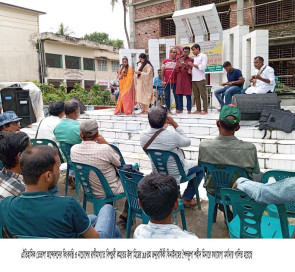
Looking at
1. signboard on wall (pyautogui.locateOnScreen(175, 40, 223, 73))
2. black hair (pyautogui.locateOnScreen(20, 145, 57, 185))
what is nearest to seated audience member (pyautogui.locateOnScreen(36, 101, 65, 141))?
black hair (pyautogui.locateOnScreen(20, 145, 57, 185))

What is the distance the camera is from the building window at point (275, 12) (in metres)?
14.4

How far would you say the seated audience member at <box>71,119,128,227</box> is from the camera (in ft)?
10.2

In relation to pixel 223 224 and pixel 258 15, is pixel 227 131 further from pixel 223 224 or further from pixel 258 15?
pixel 258 15

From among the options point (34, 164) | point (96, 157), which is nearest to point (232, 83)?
point (96, 157)

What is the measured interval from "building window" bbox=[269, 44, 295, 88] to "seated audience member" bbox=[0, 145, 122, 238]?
14.5m

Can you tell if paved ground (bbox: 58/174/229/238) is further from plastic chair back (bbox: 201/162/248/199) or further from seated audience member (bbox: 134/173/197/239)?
seated audience member (bbox: 134/173/197/239)

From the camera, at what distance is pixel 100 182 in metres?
3.13

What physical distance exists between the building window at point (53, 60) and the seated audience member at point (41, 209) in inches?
920

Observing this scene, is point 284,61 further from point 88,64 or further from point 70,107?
point 88,64

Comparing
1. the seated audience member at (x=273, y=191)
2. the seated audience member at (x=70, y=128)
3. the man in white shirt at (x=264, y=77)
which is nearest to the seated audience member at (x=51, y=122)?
the seated audience member at (x=70, y=128)

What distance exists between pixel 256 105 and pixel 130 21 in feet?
48.7

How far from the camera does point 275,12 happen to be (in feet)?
48.6

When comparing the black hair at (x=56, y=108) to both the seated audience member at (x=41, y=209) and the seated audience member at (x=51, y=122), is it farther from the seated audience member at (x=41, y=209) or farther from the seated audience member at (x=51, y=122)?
the seated audience member at (x=41, y=209)
